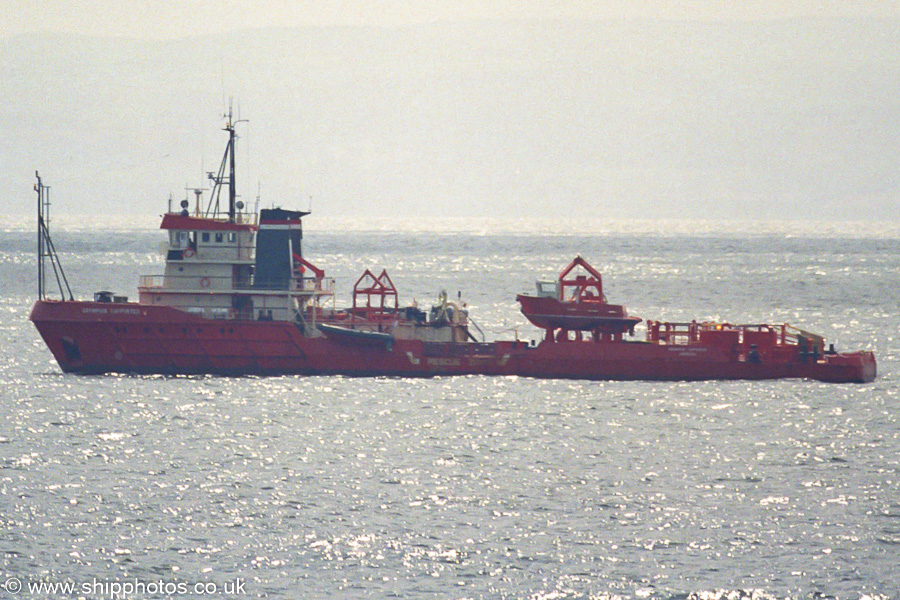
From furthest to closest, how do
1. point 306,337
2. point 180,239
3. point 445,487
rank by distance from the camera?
1. point 180,239
2. point 306,337
3. point 445,487

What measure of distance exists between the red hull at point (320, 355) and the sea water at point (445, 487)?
0.71 meters

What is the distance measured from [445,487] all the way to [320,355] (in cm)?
1751

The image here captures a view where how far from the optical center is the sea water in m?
29.4

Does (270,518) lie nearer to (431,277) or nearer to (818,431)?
(818,431)

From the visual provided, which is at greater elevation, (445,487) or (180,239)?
(180,239)

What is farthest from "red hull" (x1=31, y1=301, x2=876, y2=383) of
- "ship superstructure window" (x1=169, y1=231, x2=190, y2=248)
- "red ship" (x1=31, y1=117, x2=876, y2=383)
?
"ship superstructure window" (x1=169, y1=231, x2=190, y2=248)

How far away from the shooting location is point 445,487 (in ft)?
121

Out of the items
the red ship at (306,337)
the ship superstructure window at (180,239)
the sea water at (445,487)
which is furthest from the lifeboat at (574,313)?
the ship superstructure window at (180,239)

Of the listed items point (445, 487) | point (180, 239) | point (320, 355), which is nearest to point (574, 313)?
point (320, 355)

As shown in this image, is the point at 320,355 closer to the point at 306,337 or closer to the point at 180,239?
the point at 306,337

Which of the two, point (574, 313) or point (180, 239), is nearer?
point (574, 313)

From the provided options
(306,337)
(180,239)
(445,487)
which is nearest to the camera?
(445,487)

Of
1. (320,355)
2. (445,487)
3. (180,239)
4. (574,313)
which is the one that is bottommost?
(445,487)

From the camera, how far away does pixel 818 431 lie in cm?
4500
